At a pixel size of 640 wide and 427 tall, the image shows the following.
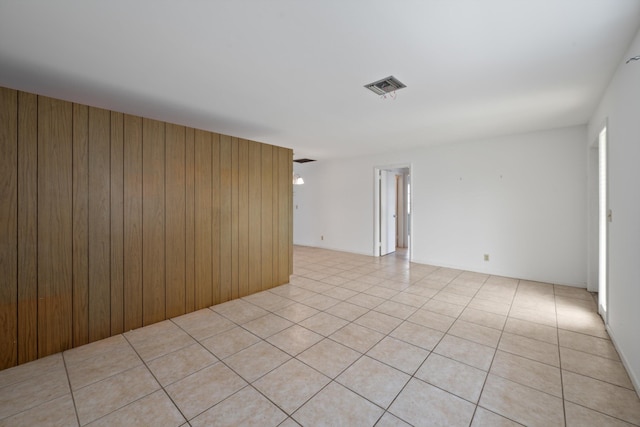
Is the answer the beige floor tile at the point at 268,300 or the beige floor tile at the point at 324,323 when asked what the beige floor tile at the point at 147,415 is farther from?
the beige floor tile at the point at 268,300

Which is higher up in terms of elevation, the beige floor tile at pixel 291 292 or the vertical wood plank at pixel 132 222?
the vertical wood plank at pixel 132 222

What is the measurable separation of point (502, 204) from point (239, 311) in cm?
466

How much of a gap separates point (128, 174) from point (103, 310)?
1.40 m

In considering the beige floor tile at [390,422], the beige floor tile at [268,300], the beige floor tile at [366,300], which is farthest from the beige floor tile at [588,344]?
the beige floor tile at [268,300]

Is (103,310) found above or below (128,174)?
below

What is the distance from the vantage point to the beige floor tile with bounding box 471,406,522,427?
1.61 meters

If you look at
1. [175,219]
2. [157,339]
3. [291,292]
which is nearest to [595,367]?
[291,292]

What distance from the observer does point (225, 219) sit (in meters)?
3.70

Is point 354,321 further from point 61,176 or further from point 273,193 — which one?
point 61,176

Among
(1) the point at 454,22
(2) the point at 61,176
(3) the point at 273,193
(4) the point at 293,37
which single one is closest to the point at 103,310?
(2) the point at 61,176

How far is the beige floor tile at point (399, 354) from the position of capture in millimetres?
2193

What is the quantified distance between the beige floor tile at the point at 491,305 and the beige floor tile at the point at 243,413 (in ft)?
9.28

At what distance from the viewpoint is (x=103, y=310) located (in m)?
2.66

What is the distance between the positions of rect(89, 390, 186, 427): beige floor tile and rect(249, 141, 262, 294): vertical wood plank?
→ 2200mm
